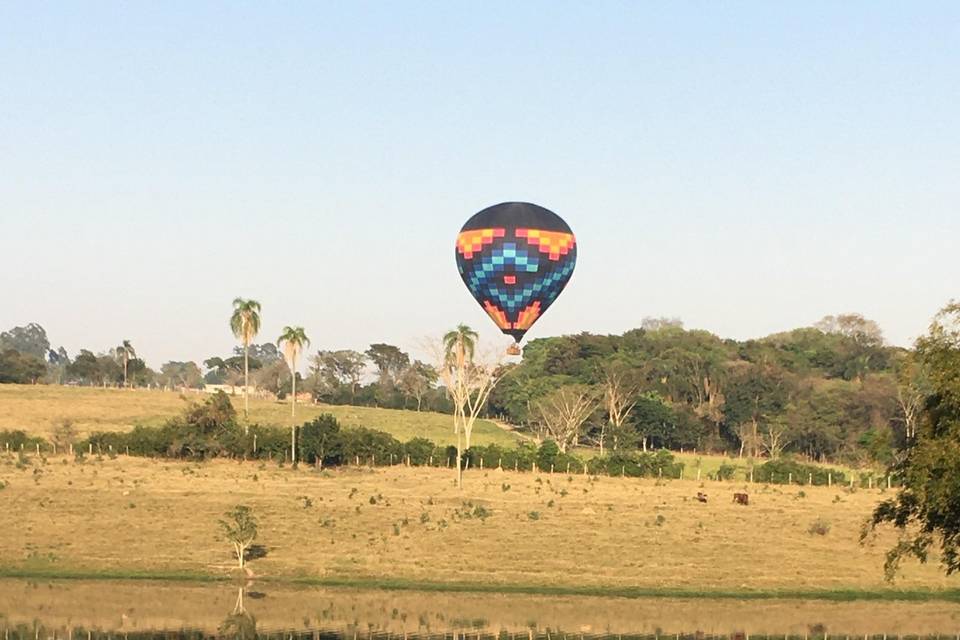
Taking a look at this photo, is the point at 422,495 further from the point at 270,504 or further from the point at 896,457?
the point at 896,457

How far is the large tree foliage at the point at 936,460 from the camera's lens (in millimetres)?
26906

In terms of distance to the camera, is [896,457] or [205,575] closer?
[896,457]

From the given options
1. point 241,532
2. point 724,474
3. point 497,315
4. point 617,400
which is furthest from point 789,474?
point 617,400

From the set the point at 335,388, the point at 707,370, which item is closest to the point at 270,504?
the point at 707,370

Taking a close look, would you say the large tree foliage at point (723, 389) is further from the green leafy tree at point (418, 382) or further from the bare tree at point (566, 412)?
the green leafy tree at point (418, 382)

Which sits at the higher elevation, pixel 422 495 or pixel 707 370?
pixel 707 370

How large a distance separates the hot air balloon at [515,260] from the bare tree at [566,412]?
4264 centimetres

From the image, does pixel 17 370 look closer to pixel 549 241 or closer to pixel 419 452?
pixel 419 452

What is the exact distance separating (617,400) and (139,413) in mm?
44599

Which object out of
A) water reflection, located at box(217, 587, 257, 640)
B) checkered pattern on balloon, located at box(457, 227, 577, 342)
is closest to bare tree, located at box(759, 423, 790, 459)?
checkered pattern on balloon, located at box(457, 227, 577, 342)

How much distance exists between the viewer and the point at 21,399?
13400 centimetres

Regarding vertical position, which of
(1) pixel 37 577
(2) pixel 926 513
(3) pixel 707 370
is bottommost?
(1) pixel 37 577

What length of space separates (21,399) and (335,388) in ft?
200

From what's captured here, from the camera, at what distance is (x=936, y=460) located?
2684 centimetres
